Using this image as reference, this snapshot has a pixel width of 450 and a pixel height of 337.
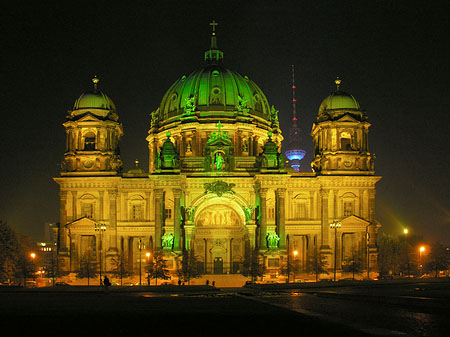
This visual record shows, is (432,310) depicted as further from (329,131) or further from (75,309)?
(329,131)

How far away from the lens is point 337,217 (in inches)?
3797

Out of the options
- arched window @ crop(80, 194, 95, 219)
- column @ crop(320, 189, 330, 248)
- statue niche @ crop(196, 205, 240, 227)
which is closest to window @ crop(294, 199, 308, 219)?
column @ crop(320, 189, 330, 248)

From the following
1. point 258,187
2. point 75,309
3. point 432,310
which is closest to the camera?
point 432,310

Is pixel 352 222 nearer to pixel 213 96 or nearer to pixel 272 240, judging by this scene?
pixel 272 240

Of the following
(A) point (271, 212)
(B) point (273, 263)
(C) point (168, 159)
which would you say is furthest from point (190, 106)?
(B) point (273, 263)

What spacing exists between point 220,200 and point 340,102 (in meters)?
22.2

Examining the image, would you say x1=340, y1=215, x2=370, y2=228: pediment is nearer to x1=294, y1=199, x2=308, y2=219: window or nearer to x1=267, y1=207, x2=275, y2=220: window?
x1=294, y1=199, x2=308, y2=219: window

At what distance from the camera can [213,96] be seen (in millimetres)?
112312

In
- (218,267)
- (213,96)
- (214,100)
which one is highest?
(213,96)

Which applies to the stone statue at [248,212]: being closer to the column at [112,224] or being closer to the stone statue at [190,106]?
the column at [112,224]

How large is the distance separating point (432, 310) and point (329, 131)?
65.4 metres

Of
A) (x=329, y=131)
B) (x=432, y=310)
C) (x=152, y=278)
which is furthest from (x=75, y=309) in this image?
(x=329, y=131)

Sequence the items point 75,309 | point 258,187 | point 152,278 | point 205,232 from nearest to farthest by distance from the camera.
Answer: point 75,309, point 152,278, point 258,187, point 205,232

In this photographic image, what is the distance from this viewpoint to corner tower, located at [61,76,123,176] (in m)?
96.7
